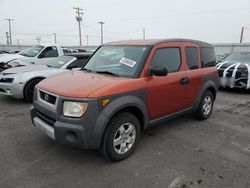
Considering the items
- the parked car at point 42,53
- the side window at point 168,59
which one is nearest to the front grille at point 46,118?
the side window at point 168,59

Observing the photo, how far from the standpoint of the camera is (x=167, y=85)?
3.64 metres

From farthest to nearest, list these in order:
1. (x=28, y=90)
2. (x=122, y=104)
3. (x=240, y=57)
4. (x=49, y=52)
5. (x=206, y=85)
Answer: (x=49, y=52)
(x=240, y=57)
(x=28, y=90)
(x=206, y=85)
(x=122, y=104)

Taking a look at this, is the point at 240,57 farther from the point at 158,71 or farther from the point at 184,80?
the point at 158,71

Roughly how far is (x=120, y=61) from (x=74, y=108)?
4.25 feet

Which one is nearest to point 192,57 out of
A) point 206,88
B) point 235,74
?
point 206,88

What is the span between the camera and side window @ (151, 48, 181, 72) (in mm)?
3607

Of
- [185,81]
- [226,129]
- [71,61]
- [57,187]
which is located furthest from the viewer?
[71,61]

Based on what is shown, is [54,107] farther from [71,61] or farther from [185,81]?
[71,61]

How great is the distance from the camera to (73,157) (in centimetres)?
323

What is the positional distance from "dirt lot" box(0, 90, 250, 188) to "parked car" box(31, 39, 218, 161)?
37 centimetres

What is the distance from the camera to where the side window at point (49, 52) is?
9.11 m

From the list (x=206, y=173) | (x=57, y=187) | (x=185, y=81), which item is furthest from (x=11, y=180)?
(x=185, y=81)

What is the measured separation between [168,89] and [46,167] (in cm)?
227

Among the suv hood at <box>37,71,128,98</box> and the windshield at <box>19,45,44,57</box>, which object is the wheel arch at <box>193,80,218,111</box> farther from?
the windshield at <box>19,45,44,57</box>
